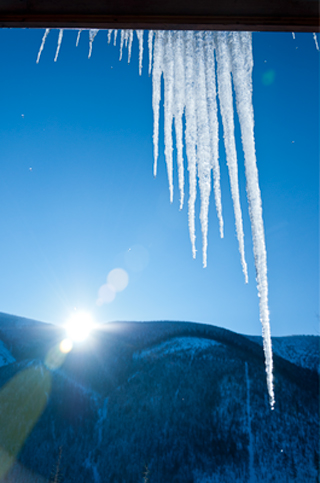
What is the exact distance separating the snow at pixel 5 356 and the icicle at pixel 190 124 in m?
25.4

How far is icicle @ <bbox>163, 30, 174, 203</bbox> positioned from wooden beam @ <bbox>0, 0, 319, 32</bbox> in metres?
0.50

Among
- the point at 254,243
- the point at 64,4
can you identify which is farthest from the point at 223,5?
the point at 254,243

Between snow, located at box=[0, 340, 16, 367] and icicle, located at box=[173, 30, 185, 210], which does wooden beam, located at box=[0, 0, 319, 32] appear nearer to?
icicle, located at box=[173, 30, 185, 210]

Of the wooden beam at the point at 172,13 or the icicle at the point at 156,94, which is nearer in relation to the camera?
the wooden beam at the point at 172,13

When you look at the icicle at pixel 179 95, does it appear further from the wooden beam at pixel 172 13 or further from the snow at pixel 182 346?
the snow at pixel 182 346

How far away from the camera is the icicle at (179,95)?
5.79 ft

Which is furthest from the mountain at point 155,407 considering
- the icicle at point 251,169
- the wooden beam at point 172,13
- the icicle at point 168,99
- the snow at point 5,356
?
the wooden beam at point 172,13

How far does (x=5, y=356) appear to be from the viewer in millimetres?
22594

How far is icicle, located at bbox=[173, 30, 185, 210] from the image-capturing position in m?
1.76

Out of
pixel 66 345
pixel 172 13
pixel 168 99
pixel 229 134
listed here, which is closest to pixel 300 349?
pixel 66 345

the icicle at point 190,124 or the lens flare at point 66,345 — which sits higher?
the lens flare at point 66,345

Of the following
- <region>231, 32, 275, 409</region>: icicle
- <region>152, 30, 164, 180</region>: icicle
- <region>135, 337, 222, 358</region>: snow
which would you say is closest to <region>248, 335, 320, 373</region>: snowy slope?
<region>135, 337, 222, 358</region>: snow

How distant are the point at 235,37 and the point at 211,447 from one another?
2250 cm

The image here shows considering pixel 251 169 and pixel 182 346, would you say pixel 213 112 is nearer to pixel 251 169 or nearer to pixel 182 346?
pixel 251 169
